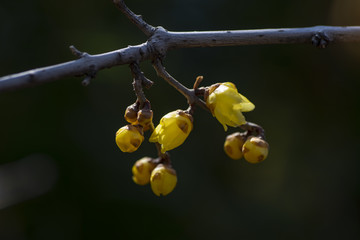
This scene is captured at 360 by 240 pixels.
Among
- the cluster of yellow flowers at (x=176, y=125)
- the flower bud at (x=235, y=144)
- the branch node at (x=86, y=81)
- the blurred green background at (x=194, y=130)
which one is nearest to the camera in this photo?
the branch node at (x=86, y=81)

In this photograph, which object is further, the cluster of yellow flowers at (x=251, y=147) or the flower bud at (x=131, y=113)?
the cluster of yellow flowers at (x=251, y=147)

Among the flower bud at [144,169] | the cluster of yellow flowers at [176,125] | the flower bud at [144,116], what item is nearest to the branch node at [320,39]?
the cluster of yellow flowers at [176,125]

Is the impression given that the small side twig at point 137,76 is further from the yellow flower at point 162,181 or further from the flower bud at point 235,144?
the flower bud at point 235,144

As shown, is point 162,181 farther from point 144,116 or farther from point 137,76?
point 137,76

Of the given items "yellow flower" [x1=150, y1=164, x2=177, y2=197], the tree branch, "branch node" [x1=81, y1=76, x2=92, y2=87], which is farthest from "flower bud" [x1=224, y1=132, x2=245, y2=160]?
A: "branch node" [x1=81, y1=76, x2=92, y2=87]

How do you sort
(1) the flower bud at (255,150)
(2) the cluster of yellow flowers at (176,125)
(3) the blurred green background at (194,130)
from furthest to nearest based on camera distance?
(3) the blurred green background at (194,130) → (1) the flower bud at (255,150) → (2) the cluster of yellow flowers at (176,125)

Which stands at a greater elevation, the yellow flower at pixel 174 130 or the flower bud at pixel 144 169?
the yellow flower at pixel 174 130
